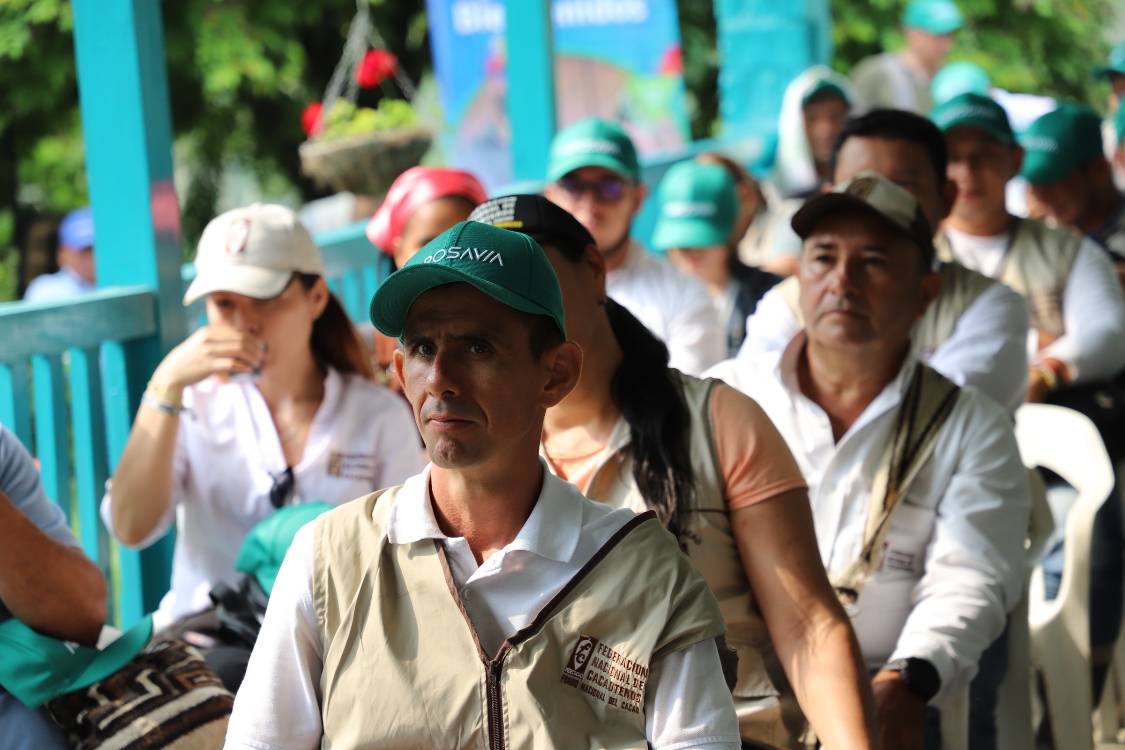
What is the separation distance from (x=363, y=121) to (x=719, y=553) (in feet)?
12.5

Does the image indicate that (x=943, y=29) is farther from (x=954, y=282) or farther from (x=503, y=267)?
(x=503, y=267)

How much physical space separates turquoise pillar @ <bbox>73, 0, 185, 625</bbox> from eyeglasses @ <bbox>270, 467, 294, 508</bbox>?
638 millimetres

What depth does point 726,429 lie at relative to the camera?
1.99m

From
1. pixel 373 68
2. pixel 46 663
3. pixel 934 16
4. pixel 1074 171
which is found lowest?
pixel 46 663

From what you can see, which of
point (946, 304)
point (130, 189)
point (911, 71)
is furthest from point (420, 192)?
point (911, 71)

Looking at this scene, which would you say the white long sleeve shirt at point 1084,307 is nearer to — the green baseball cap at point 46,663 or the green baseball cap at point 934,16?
the green baseball cap at point 46,663

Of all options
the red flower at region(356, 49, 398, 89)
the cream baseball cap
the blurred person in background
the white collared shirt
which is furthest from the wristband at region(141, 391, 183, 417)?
the blurred person in background

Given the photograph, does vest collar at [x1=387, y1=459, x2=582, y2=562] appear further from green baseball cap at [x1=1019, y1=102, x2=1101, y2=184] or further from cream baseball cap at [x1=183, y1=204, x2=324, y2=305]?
green baseball cap at [x1=1019, y1=102, x2=1101, y2=184]

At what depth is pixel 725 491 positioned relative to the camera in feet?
6.50

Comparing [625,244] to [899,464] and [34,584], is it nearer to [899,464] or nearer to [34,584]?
[899,464]

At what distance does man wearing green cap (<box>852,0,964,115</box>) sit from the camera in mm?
7977

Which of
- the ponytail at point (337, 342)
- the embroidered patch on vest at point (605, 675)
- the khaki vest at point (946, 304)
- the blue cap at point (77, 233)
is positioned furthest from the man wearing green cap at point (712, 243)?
the blue cap at point (77, 233)

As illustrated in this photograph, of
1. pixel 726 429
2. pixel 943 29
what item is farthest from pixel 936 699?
pixel 943 29

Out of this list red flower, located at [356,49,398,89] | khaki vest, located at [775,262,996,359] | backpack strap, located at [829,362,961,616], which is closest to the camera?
backpack strap, located at [829,362,961,616]
